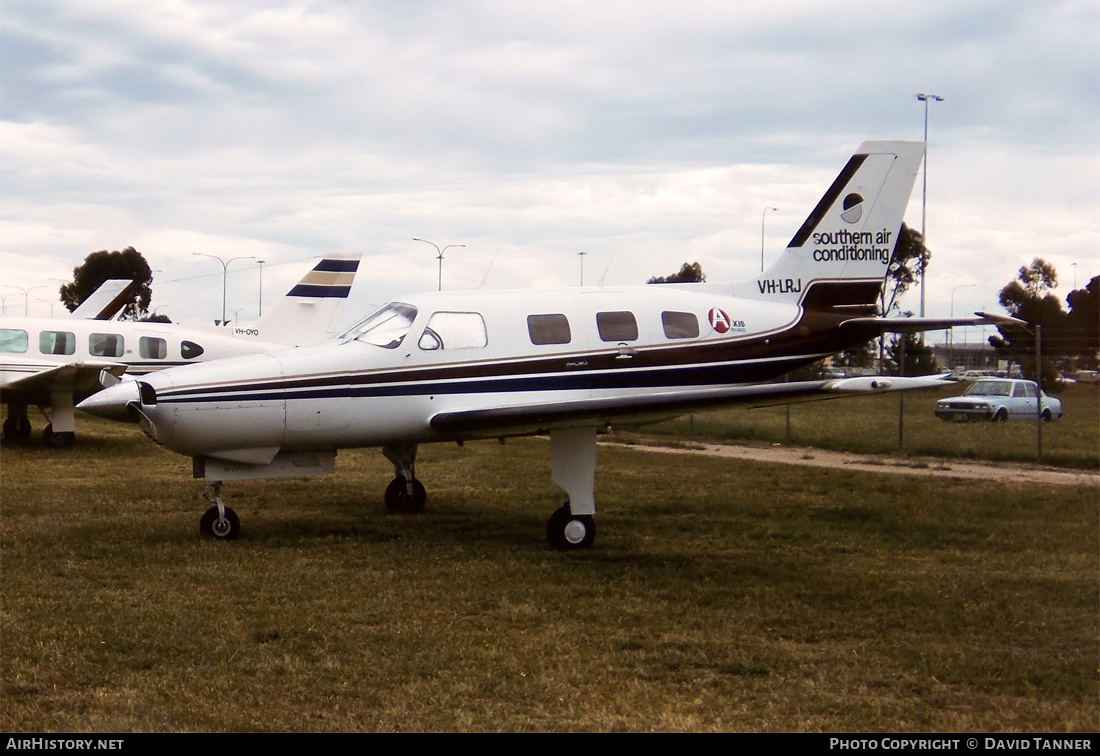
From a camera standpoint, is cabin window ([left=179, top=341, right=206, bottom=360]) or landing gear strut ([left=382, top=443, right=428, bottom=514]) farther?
cabin window ([left=179, top=341, right=206, bottom=360])

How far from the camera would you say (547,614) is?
24.8ft

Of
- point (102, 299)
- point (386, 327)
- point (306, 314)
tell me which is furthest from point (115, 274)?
point (386, 327)

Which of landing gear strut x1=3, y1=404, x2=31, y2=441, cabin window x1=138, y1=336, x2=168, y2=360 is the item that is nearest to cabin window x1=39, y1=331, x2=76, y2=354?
cabin window x1=138, y1=336, x2=168, y2=360

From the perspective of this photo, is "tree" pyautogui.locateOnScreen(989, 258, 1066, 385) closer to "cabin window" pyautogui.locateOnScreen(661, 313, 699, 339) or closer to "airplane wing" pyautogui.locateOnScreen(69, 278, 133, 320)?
"cabin window" pyautogui.locateOnScreen(661, 313, 699, 339)

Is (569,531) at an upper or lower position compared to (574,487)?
lower

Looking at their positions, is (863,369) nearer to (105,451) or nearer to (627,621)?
(105,451)

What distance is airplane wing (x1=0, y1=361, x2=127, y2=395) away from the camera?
19172mm

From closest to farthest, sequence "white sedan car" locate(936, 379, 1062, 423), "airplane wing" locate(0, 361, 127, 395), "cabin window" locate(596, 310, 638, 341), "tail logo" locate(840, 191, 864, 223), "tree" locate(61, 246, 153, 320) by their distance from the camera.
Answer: "cabin window" locate(596, 310, 638, 341) → "tail logo" locate(840, 191, 864, 223) → "airplane wing" locate(0, 361, 127, 395) → "white sedan car" locate(936, 379, 1062, 423) → "tree" locate(61, 246, 153, 320)

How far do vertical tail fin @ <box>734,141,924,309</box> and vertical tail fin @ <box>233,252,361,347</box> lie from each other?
559 inches

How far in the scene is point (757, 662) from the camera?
6.39 meters

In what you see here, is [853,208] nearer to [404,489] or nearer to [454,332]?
[454,332]

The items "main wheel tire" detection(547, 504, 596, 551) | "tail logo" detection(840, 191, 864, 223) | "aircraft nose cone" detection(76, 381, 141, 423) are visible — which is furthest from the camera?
"tail logo" detection(840, 191, 864, 223)

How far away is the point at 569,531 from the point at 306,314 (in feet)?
51.6

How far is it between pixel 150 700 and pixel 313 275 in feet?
65.2
